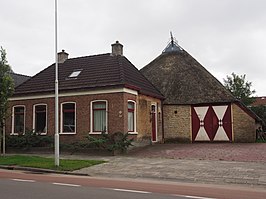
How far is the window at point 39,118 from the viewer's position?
2370 centimetres

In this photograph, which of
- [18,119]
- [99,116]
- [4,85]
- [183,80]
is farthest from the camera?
[183,80]

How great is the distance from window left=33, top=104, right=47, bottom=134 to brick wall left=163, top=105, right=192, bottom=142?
973cm

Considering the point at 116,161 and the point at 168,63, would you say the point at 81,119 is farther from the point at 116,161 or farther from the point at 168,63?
the point at 168,63

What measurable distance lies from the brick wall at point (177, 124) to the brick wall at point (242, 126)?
3.62m

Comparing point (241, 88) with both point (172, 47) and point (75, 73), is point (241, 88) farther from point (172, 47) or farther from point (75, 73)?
point (75, 73)

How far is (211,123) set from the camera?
27.2 meters

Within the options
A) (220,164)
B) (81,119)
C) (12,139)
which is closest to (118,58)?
(81,119)

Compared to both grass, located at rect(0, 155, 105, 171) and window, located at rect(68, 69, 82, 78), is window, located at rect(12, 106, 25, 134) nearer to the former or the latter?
window, located at rect(68, 69, 82, 78)

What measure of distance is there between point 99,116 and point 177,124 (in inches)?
329

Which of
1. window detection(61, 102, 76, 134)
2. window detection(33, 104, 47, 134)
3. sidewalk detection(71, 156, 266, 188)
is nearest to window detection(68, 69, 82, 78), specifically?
window detection(61, 102, 76, 134)

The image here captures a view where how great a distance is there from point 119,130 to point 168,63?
13.4 metres

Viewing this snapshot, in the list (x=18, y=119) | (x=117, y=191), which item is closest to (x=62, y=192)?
(x=117, y=191)

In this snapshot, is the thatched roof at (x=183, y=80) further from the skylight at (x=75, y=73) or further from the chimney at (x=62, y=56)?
the chimney at (x=62, y=56)

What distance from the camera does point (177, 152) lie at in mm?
20422
